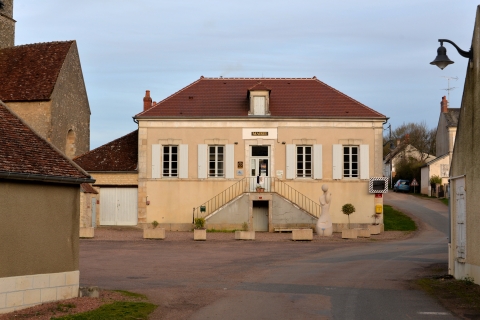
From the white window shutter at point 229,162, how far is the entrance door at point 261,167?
3.30 feet

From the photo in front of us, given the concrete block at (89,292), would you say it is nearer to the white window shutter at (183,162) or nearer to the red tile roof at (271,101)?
the white window shutter at (183,162)

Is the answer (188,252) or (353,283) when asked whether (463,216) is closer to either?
(353,283)

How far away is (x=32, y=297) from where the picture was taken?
39.0 ft

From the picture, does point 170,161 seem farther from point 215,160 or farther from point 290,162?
point 290,162

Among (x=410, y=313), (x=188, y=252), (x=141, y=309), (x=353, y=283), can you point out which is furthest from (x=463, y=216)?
(x=188, y=252)

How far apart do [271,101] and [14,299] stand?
2704 cm

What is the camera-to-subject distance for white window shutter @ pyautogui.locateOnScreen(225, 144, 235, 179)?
118 ft

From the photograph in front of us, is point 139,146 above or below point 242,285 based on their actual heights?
above

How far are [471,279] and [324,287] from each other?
126 inches

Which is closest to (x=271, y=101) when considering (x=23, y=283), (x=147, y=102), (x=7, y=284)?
(x=147, y=102)

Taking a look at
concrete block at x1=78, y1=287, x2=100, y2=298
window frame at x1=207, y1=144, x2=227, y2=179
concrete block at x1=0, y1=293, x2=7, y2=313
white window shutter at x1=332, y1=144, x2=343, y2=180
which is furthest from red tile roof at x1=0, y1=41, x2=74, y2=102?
concrete block at x1=0, y1=293, x2=7, y2=313

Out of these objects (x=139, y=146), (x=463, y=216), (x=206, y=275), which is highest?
(x=139, y=146)

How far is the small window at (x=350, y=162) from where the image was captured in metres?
36.3

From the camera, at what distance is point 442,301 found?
13234 mm
